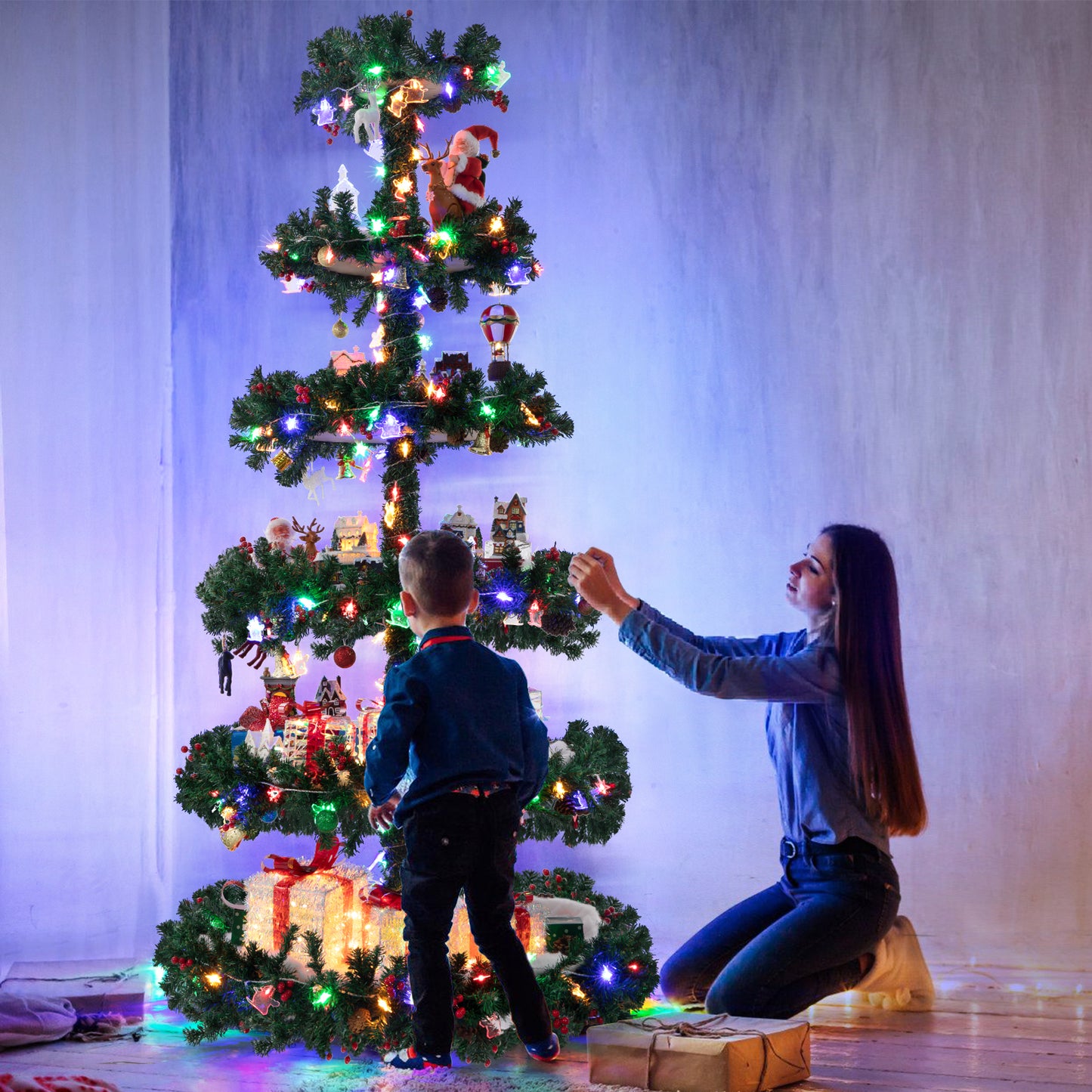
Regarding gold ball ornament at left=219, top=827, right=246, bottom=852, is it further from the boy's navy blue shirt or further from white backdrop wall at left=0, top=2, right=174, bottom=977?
white backdrop wall at left=0, top=2, right=174, bottom=977

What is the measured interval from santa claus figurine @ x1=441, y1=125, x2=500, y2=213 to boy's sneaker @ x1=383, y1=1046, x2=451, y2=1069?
1.65 metres

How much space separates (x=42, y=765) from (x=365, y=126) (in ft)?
6.32

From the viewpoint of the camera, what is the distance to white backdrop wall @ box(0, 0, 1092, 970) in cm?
330

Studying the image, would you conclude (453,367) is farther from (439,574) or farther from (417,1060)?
(417,1060)

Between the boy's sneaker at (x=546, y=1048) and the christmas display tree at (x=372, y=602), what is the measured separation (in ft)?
0.67

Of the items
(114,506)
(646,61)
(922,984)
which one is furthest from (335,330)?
(922,984)

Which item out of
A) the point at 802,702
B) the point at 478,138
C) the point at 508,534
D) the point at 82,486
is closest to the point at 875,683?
the point at 802,702

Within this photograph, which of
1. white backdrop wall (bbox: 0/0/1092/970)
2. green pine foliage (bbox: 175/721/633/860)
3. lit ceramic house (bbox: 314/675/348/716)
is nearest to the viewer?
green pine foliage (bbox: 175/721/633/860)

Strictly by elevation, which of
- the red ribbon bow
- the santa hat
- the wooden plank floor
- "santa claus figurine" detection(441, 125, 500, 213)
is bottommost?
the wooden plank floor

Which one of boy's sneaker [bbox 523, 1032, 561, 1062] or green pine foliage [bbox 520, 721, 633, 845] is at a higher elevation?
green pine foliage [bbox 520, 721, 633, 845]

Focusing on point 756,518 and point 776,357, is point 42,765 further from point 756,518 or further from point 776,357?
point 776,357

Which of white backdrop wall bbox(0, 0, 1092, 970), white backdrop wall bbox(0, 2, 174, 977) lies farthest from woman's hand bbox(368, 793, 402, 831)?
white backdrop wall bbox(0, 2, 174, 977)

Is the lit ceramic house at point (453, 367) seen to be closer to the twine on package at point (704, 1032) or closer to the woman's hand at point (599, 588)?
the woman's hand at point (599, 588)

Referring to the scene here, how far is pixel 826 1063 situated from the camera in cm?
241
